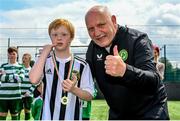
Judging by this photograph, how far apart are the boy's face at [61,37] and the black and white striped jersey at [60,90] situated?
0.52 ft

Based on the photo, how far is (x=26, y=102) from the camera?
10.3 metres

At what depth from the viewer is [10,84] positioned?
29.0ft

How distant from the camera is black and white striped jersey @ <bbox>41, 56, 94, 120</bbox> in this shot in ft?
11.7

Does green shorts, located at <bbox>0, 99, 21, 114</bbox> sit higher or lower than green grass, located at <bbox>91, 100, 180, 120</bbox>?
higher

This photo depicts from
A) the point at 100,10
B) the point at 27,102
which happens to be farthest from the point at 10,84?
the point at 100,10

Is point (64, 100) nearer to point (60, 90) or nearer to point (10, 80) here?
point (60, 90)

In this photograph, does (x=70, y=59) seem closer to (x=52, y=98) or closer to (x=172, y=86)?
(x=52, y=98)

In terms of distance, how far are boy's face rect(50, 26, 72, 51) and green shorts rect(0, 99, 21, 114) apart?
546 cm

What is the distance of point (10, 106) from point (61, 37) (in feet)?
18.5

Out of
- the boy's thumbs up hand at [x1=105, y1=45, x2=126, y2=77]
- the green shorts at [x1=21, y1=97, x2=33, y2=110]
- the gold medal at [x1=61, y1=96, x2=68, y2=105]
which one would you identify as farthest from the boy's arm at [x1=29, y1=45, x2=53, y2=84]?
the green shorts at [x1=21, y1=97, x2=33, y2=110]

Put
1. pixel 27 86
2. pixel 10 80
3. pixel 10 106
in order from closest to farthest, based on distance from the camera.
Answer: pixel 10 80
pixel 10 106
pixel 27 86

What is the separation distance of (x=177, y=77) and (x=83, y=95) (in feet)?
73.8

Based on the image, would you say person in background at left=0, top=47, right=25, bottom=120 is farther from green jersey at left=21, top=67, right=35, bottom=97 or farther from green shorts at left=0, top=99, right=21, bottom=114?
green jersey at left=21, top=67, right=35, bottom=97

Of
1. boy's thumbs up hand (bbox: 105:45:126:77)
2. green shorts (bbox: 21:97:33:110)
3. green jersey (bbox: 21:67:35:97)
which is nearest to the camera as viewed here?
boy's thumbs up hand (bbox: 105:45:126:77)
